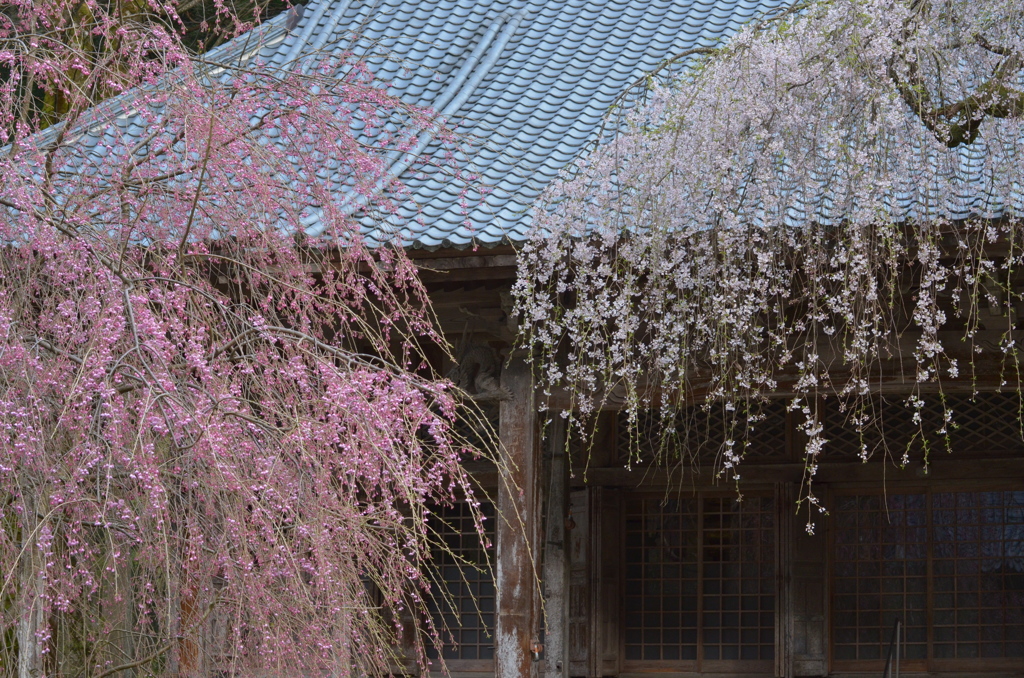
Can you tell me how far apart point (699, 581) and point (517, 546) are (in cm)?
214

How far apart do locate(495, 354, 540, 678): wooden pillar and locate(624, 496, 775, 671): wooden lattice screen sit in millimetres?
1793

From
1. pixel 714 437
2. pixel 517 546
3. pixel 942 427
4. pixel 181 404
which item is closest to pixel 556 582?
pixel 714 437

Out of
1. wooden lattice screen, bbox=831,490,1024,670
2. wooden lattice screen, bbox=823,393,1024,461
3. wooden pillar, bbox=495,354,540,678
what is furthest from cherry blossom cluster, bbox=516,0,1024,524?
wooden lattice screen, bbox=831,490,1024,670

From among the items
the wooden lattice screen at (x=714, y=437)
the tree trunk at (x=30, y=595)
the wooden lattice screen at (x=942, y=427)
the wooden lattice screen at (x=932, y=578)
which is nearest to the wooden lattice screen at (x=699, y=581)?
the wooden lattice screen at (x=714, y=437)

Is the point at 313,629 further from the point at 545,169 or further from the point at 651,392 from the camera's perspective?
the point at 545,169

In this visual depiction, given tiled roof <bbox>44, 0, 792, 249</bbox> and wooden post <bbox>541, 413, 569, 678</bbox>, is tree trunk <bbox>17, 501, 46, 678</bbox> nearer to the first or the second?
tiled roof <bbox>44, 0, 792, 249</bbox>

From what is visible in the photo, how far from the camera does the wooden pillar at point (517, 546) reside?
5.64 meters

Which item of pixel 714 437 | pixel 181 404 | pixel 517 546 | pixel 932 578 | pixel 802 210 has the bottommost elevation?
pixel 932 578

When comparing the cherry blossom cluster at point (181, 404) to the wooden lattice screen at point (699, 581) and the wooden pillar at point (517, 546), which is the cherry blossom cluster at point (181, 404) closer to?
the wooden pillar at point (517, 546)

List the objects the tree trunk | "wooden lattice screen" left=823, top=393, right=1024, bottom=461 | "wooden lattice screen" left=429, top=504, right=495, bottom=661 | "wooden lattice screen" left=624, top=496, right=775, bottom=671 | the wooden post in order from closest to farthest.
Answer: the tree trunk
"wooden lattice screen" left=823, top=393, right=1024, bottom=461
the wooden post
"wooden lattice screen" left=624, top=496, right=775, bottom=671
"wooden lattice screen" left=429, top=504, right=495, bottom=661

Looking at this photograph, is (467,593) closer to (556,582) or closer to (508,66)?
(556,582)

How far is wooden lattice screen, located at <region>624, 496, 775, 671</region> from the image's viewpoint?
7324mm

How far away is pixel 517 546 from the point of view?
5688 millimetres

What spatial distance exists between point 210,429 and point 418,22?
5.77 meters
